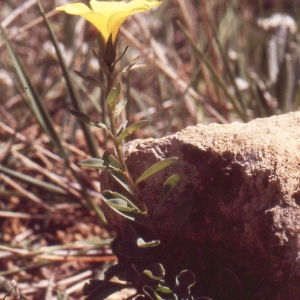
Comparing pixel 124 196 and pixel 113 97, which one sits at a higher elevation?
pixel 113 97

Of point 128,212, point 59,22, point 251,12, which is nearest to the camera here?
point 128,212

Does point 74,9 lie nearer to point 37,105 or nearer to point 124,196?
point 124,196

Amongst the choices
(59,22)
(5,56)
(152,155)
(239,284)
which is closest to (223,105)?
(152,155)

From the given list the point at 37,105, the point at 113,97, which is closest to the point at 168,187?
the point at 113,97

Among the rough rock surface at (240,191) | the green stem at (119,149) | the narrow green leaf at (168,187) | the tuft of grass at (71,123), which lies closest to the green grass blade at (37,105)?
the tuft of grass at (71,123)

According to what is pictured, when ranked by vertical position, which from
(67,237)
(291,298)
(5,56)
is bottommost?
(67,237)

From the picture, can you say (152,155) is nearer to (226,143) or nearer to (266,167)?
(226,143)
